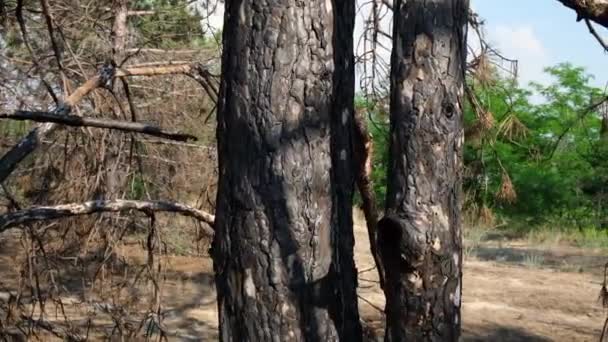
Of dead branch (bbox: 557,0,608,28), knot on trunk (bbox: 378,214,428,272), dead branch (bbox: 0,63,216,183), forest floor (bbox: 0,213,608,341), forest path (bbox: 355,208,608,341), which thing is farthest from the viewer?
forest path (bbox: 355,208,608,341)

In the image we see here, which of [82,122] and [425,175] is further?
[82,122]

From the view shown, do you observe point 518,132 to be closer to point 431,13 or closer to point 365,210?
point 365,210

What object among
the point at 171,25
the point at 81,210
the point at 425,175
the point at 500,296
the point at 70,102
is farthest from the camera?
the point at 500,296

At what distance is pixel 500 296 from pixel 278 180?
1153 cm

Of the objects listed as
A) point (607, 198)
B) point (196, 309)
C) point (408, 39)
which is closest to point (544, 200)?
point (607, 198)

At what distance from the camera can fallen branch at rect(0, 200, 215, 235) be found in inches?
188

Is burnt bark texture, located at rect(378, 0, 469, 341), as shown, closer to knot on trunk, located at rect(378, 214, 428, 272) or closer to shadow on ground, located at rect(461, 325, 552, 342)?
knot on trunk, located at rect(378, 214, 428, 272)

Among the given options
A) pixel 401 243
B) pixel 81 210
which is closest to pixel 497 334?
pixel 81 210

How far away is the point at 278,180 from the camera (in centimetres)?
312

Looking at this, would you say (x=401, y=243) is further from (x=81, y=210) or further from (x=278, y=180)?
(x=81, y=210)

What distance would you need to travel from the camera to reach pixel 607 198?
75.4ft

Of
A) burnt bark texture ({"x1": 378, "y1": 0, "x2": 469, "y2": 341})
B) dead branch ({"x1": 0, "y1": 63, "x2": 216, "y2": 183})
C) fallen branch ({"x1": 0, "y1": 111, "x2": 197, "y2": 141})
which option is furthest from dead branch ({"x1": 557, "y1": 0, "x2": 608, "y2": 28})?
dead branch ({"x1": 0, "y1": 63, "x2": 216, "y2": 183})

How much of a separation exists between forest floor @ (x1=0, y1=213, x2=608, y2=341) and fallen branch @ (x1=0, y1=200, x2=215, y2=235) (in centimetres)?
401

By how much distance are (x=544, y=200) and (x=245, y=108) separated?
65.1ft
